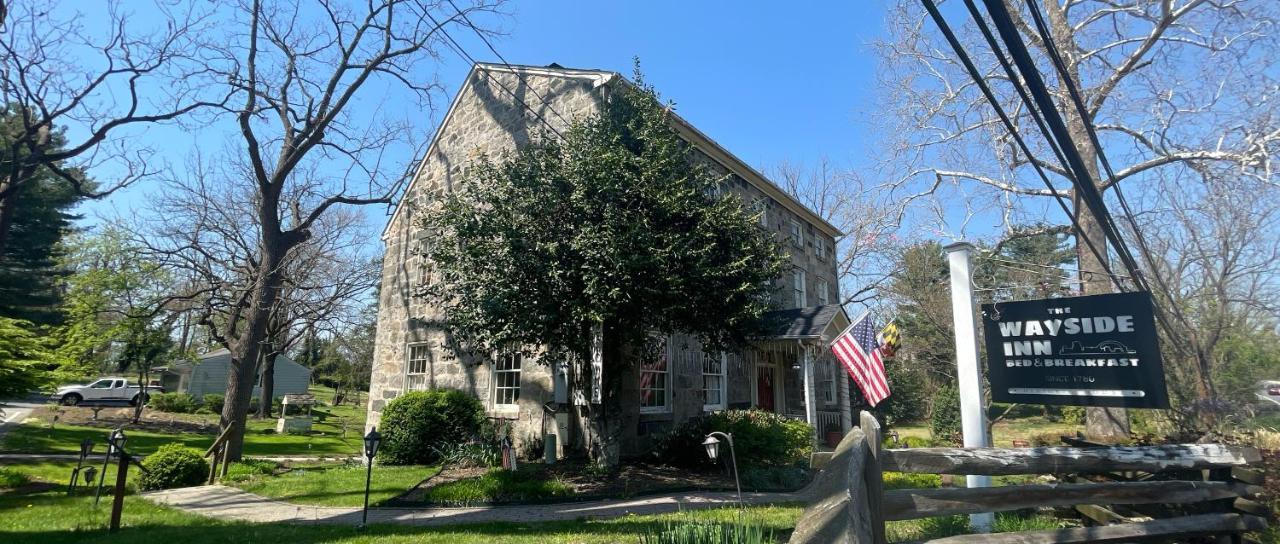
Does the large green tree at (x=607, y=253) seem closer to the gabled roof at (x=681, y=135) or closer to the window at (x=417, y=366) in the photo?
the gabled roof at (x=681, y=135)

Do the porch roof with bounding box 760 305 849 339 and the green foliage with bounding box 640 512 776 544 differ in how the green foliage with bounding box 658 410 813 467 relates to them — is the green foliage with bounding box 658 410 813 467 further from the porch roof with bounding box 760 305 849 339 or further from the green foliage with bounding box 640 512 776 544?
the green foliage with bounding box 640 512 776 544

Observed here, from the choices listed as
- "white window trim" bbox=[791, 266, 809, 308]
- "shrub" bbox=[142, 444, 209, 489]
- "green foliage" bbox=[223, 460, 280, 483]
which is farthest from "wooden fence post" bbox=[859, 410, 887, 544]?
"white window trim" bbox=[791, 266, 809, 308]

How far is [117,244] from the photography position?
26219 mm

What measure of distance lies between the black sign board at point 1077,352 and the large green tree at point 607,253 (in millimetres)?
3641

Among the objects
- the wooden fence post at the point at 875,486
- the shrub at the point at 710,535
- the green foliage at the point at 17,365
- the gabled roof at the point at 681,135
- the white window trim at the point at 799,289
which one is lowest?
the shrub at the point at 710,535

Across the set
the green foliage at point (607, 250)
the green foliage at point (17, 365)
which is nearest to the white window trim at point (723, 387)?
the green foliage at point (607, 250)

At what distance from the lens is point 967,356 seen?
20.0ft

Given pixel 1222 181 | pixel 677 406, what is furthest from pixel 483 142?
pixel 1222 181

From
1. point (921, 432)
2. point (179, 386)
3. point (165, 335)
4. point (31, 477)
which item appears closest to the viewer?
point (31, 477)

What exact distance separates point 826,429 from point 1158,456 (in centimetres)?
1334

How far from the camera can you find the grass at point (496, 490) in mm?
8922

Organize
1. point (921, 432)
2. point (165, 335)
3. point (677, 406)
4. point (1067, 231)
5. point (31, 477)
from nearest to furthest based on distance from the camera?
point (31, 477) → point (677, 406) → point (1067, 231) → point (921, 432) → point (165, 335)

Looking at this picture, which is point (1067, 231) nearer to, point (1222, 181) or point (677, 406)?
point (1222, 181)

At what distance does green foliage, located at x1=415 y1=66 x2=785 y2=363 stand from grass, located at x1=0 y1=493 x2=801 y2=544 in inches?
119
